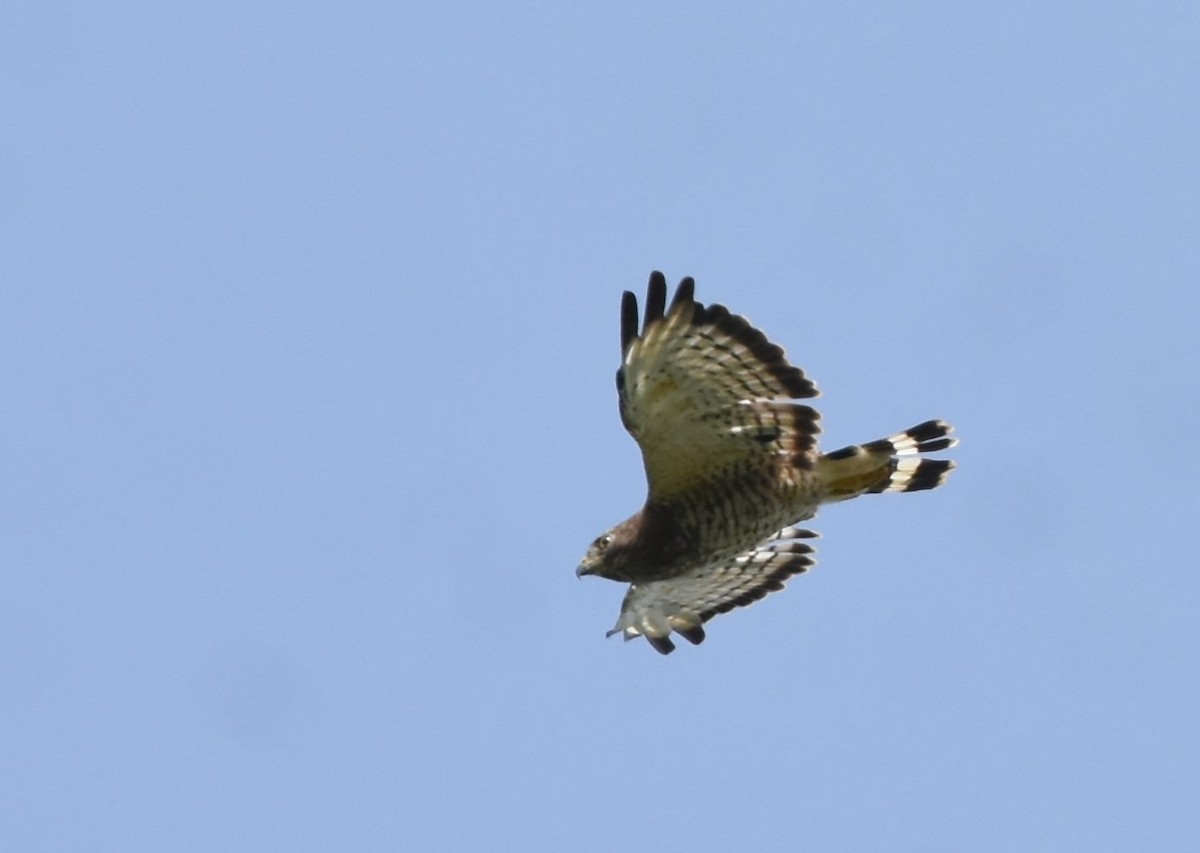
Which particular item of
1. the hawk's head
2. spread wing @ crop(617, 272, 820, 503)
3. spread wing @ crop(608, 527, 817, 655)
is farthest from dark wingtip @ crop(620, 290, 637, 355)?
spread wing @ crop(608, 527, 817, 655)

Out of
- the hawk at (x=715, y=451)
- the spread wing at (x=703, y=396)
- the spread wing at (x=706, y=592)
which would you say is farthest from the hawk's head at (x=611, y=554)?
the spread wing at (x=706, y=592)

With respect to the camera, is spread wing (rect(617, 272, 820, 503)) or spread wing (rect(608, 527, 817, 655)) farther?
spread wing (rect(608, 527, 817, 655))

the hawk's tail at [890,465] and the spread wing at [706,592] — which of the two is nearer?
the hawk's tail at [890,465]

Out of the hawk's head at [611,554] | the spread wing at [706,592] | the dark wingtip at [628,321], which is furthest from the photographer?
the spread wing at [706,592]

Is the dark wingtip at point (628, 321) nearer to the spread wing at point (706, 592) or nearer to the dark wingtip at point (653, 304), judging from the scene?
the dark wingtip at point (653, 304)

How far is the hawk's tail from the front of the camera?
14242 mm

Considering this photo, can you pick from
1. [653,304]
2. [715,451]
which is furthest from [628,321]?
[715,451]

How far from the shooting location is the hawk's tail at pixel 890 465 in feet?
46.7

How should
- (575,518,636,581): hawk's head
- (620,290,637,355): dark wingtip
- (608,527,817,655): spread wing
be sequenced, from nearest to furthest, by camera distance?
(620,290,637,355): dark wingtip → (575,518,636,581): hawk's head → (608,527,817,655): spread wing

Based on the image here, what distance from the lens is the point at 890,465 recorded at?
1466 centimetres

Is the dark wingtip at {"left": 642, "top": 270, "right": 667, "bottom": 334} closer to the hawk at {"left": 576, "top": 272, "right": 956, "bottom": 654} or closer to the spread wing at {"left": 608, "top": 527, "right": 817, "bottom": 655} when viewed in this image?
the hawk at {"left": 576, "top": 272, "right": 956, "bottom": 654}

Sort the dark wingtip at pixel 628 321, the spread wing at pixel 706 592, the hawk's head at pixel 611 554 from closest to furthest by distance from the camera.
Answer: the dark wingtip at pixel 628 321 < the hawk's head at pixel 611 554 < the spread wing at pixel 706 592

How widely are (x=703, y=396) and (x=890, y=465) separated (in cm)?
179

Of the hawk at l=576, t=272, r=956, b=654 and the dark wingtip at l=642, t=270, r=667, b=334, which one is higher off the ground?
the dark wingtip at l=642, t=270, r=667, b=334
